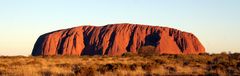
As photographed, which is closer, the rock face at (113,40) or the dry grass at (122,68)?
the dry grass at (122,68)

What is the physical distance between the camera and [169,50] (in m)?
104

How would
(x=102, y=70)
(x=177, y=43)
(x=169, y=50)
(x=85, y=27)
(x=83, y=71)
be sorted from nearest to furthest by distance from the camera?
(x=83, y=71) → (x=102, y=70) → (x=169, y=50) → (x=177, y=43) → (x=85, y=27)

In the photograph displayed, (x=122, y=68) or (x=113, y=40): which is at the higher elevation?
(x=113, y=40)

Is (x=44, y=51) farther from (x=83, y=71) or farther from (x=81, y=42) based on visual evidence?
(x=83, y=71)

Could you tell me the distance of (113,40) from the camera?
10875cm

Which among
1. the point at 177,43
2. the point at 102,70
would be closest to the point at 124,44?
the point at 177,43

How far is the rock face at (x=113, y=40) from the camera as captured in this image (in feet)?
352

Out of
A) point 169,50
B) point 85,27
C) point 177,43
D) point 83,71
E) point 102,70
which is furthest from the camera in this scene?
point 85,27

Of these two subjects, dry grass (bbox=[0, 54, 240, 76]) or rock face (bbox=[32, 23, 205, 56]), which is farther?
rock face (bbox=[32, 23, 205, 56])

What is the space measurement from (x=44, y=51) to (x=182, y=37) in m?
34.4

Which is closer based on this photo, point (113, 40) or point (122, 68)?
point (122, 68)

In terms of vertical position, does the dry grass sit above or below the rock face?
below

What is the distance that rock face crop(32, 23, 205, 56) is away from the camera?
107375mm

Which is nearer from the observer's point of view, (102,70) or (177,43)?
(102,70)
